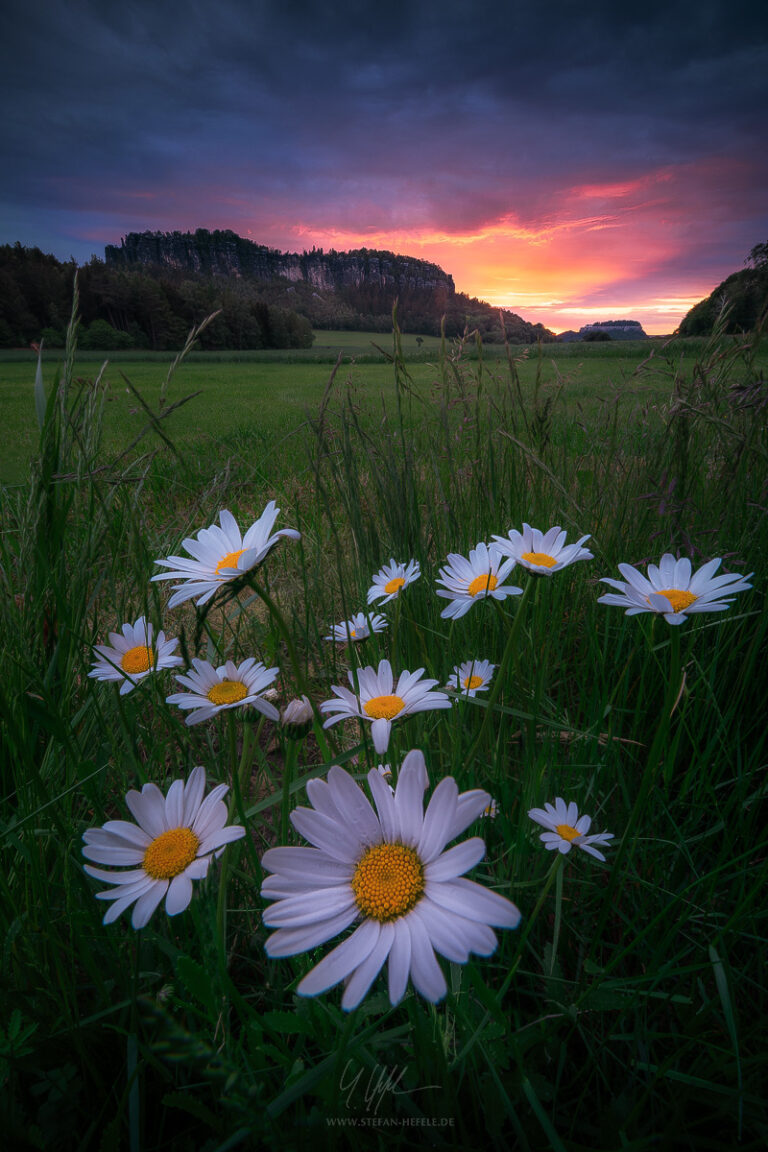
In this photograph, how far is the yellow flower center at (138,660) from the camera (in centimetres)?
100

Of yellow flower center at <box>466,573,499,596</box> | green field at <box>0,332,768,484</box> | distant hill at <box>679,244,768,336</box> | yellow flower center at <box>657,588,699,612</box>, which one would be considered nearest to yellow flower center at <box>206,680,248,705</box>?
yellow flower center at <box>466,573,499,596</box>

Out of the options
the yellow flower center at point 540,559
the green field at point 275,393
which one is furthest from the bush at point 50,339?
the yellow flower center at point 540,559

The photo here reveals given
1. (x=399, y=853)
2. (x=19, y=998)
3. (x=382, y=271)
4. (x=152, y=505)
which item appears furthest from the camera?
(x=382, y=271)

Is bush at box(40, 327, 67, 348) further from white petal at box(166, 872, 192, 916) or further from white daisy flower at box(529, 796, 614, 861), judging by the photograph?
white daisy flower at box(529, 796, 614, 861)

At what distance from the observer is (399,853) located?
0.56m

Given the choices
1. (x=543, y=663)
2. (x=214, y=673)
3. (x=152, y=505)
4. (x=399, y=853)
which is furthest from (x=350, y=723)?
(x=152, y=505)

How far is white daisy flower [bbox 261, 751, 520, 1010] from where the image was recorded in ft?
1.47

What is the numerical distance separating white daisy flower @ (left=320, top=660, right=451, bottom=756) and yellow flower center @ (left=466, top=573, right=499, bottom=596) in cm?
20

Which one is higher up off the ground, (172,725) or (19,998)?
(172,725)

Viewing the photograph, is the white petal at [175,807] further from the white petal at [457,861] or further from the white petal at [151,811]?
the white petal at [457,861]

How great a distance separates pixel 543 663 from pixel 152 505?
11.7ft

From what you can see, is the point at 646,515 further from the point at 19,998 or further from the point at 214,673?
the point at 19,998

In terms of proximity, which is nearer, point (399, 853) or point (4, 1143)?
point (399, 853)

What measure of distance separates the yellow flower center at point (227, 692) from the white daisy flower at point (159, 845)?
12 centimetres
